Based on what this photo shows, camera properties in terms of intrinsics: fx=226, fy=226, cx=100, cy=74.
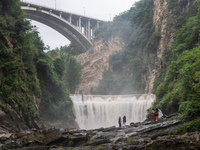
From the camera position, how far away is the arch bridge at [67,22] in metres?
46.8

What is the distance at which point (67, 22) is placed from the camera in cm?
4997

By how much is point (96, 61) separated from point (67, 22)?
11946 millimetres

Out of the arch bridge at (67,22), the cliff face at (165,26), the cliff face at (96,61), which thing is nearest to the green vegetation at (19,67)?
the cliff face at (165,26)

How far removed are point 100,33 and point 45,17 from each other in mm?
15284

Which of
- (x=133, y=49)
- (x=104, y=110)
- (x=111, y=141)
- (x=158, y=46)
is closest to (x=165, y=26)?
(x=158, y=46)

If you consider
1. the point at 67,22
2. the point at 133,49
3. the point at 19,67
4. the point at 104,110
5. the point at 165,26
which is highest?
the point at 67,22

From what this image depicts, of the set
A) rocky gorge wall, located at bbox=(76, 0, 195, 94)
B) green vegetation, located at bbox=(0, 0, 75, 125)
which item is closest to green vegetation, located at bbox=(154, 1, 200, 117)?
rocky gorge wall, located at bbox=(76, 0, 195, 94)

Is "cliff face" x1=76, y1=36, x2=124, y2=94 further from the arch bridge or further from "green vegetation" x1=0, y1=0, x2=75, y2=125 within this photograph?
"green vegetation" x1=0, y1=0, x2=75, y2=125

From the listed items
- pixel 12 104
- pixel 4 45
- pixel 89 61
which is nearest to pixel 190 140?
pixel 12 104

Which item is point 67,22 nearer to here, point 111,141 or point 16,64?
point 16,64

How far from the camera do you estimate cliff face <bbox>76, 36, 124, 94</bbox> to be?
177ft

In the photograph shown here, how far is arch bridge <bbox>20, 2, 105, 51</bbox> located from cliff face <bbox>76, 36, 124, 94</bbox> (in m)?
2.64

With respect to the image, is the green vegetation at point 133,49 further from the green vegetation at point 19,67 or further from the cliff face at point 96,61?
the green vegetation at point 19,67

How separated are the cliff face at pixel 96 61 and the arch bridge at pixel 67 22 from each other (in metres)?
2.64
